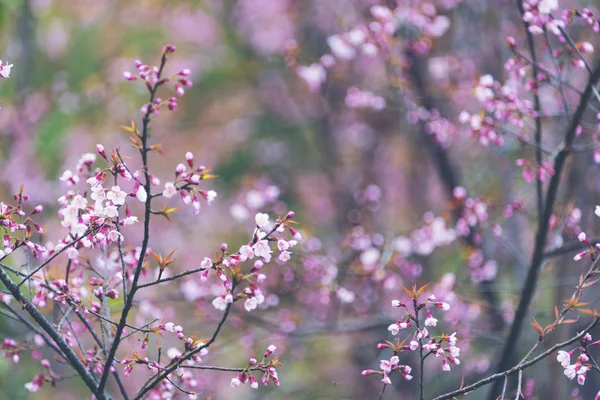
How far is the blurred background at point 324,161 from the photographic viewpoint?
476cm

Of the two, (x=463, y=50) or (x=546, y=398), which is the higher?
(x=463, y=50)

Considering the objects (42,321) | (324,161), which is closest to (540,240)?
(42,321)

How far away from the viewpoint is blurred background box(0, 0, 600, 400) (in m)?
4.76

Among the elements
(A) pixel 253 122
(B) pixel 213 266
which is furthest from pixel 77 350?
(A) pixel 253 122

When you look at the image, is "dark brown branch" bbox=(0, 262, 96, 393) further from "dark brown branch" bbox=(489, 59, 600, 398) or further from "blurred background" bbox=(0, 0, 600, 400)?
"dark brown branch" bbox=(489, 59, 600, 398)

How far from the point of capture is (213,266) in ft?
6.97

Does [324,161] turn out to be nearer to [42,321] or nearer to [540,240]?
[540,240]

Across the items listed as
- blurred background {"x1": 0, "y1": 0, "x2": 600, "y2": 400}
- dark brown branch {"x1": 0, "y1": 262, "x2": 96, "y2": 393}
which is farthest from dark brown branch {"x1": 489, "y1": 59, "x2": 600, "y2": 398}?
dark brown branch {"x1": 0, "y1": 262, "x2": 96, "y2": 393}

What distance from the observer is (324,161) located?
7.71m

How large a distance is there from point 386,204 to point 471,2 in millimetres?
3301

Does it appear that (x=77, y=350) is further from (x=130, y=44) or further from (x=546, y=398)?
(x=130, y=44)

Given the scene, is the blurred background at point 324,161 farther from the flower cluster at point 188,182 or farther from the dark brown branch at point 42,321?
the flower cluster at point 188,182

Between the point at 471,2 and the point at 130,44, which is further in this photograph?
the point at 130,44

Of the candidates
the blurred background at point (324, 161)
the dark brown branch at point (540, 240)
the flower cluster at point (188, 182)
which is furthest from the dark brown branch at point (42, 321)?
the dark brown branch at point (540, 240)
